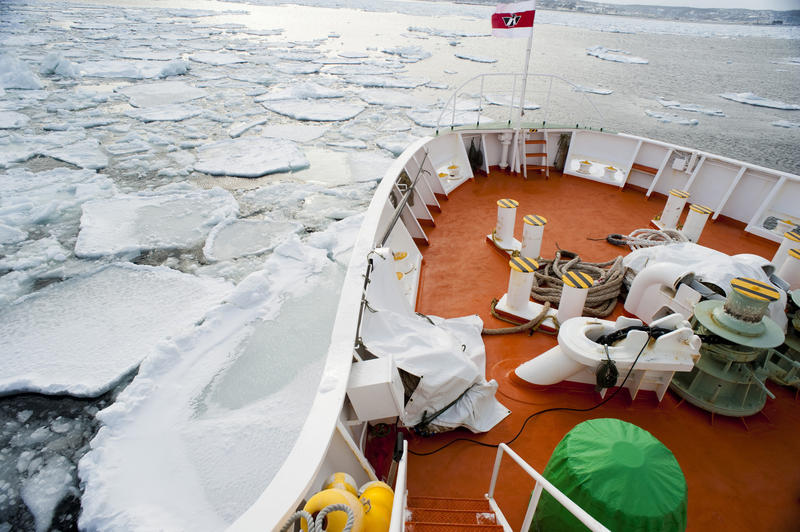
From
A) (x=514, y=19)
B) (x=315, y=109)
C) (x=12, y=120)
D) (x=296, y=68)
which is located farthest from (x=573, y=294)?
(x=296, y=68)

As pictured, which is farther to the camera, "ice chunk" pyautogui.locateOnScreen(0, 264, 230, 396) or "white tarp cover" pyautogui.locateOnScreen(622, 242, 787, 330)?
"ice chunk" pyautogui.locateOnScreen(0, 264, 230, 396)

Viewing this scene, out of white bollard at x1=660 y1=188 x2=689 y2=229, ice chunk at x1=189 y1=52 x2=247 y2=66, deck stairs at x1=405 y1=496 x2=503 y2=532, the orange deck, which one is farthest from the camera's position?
ice chunk at x1=189 y1=52 x2=247 y2=66

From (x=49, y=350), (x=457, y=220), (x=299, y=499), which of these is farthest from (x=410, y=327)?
(x=49, y=350)

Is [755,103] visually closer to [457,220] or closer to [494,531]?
[457,220]

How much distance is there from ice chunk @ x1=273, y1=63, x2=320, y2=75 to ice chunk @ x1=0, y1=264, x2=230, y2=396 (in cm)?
1600

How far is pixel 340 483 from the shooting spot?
1604 millimetres

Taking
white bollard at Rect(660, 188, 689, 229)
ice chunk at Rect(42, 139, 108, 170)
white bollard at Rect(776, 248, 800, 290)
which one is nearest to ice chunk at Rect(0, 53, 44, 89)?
ice chunk at Rect(42, 139, 108, 170)

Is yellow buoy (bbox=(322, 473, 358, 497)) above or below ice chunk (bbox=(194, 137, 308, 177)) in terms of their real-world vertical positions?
above

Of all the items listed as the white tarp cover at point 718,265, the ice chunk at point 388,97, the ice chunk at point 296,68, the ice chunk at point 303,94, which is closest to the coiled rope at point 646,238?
the white tarp cover at point 718,265

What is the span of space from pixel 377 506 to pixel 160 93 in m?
16.4

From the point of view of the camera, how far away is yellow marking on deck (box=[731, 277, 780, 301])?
7.45 feet

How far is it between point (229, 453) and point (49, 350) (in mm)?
2445

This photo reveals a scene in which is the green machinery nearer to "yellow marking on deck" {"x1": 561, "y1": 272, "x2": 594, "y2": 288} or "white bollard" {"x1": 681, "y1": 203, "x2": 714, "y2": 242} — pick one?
"yellow marking on deck" {"x1": 561, "y1": 272, "x2": 594, "y2": 288}

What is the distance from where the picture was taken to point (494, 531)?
1.76 m
